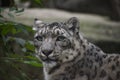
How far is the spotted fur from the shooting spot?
607 cm

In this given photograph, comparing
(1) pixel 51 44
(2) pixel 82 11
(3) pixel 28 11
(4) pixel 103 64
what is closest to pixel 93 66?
(4) pixel 103 64

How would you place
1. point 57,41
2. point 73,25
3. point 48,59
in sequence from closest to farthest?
point 48,59, point 57,41, point 73,25

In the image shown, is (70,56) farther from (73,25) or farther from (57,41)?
(73,25)

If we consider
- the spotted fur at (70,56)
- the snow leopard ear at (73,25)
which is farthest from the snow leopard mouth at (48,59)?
the snow leopard ear at (73,25)

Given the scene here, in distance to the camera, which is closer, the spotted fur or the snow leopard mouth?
the snow leopard mouth

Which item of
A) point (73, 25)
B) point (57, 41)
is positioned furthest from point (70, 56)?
point (73, 25)

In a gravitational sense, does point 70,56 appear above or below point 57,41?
below

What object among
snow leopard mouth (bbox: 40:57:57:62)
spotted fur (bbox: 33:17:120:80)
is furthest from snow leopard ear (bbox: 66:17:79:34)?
snow leopard mouth (bbox: 40:57:57:62)

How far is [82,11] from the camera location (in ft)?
58.2

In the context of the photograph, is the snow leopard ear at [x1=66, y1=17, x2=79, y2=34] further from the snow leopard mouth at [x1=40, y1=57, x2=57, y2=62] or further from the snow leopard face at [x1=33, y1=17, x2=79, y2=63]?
the snow leopard mouth at [x1=40, y1=57, x2=57, y2=62]

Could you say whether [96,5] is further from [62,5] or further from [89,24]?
[89,24]

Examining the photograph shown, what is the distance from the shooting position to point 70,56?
6141 millimetres

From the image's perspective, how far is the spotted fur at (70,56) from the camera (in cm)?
607

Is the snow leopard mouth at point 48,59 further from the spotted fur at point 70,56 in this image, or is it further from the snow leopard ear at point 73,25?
the snow leopard ear at point 73,25
